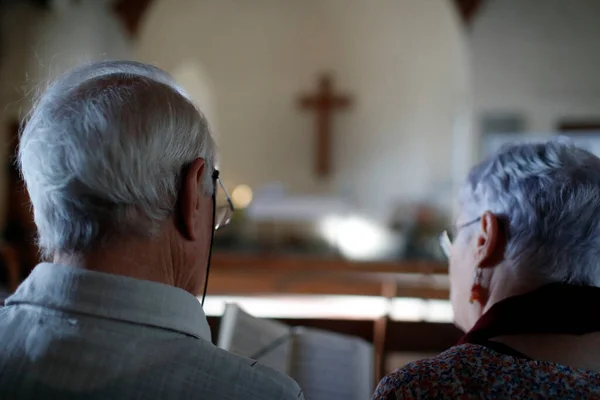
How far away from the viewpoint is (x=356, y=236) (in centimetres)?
964

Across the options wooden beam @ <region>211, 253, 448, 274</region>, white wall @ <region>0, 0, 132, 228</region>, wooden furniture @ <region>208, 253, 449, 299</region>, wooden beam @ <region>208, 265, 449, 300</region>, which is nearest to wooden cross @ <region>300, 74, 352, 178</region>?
white wall @ <region>0, 0, 132, 228</region>

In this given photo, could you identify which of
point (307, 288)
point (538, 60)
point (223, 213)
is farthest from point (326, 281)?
point (538, 60)

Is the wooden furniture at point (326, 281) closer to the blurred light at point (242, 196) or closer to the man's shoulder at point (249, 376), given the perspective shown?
the man's shoulder at point (249, 376)

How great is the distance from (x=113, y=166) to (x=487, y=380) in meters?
0.61

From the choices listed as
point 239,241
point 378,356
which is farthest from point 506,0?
point 378,356

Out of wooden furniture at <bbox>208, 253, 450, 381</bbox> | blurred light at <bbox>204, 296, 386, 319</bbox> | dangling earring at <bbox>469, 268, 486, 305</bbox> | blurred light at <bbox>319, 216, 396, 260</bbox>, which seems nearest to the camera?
dangling earring at <bbox>469, 268, 486, 305</bbox>

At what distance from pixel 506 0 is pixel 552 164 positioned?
25.3 ft

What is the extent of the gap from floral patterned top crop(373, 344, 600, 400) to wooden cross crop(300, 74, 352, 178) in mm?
8871

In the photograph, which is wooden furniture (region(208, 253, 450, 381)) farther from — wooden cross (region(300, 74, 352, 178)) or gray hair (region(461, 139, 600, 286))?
wooden cross (region(300, 74, 352, 178))

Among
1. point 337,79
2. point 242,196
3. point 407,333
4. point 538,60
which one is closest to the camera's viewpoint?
point 407,333

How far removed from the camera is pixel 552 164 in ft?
3.46

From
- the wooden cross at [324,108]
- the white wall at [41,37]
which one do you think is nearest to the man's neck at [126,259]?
the white wall at [41,37]

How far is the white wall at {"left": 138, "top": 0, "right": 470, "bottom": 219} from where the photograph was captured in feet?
31.3

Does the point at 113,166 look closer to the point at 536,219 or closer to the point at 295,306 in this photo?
the point at 536,219
